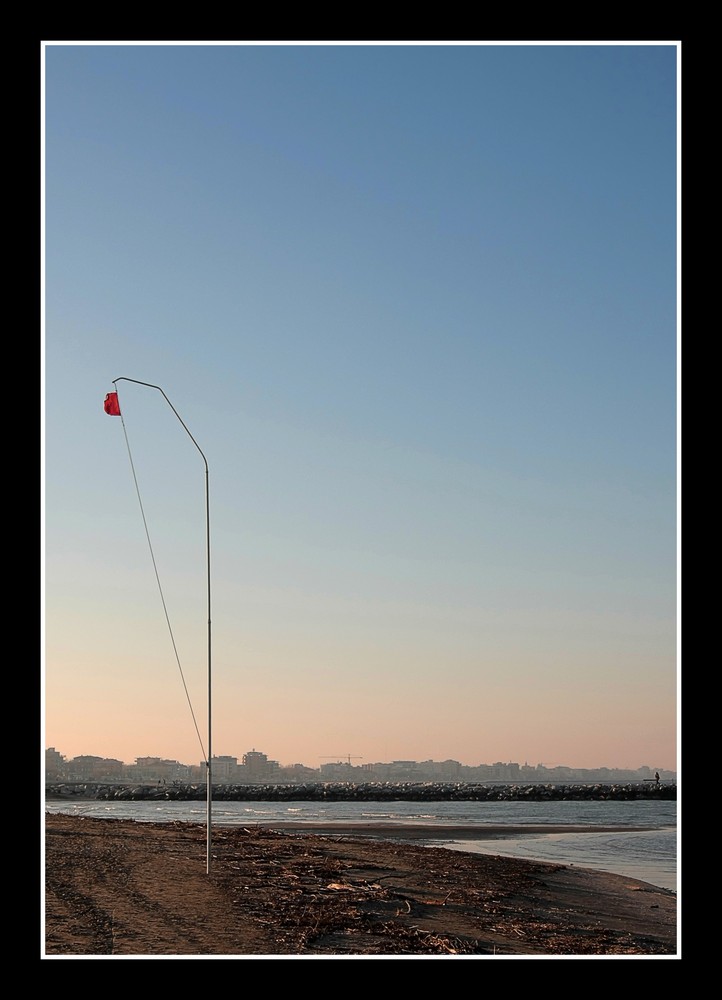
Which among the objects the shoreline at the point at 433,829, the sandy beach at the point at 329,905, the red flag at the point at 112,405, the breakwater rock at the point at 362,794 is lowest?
the breakwater rock at the point at 362,794

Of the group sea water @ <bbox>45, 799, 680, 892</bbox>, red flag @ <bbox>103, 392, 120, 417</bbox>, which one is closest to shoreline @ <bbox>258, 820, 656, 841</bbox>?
sea water @ <bbox>45, 799, 680, 892</bbox>

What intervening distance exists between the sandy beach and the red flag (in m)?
7.39

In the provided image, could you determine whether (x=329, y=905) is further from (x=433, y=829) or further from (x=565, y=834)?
(x=433, y=829)

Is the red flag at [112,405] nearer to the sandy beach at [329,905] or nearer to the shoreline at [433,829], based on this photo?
the sandy beach at [329,905]

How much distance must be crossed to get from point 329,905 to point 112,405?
→ 8392mm

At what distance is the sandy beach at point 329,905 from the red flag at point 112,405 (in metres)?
7.39

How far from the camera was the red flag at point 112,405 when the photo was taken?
620 inches

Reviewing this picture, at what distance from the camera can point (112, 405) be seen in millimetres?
15797

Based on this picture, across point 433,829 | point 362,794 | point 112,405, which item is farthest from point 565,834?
point 362,794

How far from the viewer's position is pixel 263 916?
1279 centimetres

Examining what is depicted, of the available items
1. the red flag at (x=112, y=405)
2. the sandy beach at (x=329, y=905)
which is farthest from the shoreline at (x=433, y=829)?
the red flag at (x=112, y=405)
